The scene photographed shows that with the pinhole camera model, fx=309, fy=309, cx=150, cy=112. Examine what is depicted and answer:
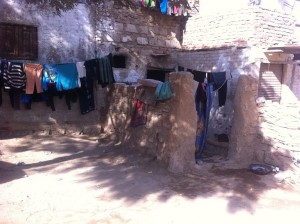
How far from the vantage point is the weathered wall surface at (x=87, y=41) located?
867cm

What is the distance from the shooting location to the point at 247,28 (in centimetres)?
865

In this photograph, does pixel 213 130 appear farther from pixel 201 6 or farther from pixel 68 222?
pixel 68 222

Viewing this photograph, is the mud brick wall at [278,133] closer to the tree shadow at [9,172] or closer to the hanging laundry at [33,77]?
the tree shadow at [9,172]

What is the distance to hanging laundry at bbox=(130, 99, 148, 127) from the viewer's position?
713 centimetres

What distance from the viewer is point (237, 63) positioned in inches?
348

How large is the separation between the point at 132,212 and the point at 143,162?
7.46ft

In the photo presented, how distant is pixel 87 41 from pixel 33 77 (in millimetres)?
2309

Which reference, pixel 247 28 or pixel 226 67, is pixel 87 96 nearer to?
pixel 226 67

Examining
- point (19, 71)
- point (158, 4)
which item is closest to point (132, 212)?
point (19, 71)

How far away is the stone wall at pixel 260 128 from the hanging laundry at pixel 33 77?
498 centimetres

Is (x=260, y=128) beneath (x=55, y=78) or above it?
beneath

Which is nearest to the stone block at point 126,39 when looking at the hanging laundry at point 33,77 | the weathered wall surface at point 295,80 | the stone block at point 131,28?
the stone block at point 131,28

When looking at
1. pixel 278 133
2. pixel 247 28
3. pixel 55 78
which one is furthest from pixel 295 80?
pixel 55 78

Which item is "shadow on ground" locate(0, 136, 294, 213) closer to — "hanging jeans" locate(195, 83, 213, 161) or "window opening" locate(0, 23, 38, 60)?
"hanging jeans" locate(195, 83, 213, 161)
